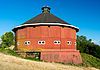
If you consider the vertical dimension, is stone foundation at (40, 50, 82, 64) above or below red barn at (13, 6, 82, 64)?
below

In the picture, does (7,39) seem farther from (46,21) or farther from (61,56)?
(61,56)

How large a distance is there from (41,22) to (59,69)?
56.1 feet

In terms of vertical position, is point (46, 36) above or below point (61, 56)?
above

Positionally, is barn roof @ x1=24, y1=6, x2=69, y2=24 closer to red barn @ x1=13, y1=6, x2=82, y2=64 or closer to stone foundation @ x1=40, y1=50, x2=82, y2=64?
red barn @ x1=13, y1=6, x2=82, y2=64

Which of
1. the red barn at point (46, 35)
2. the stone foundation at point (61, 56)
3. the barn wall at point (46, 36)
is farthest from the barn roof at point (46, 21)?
the stone foundation at point (61, 56)

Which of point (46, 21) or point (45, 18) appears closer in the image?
point (46, 21)

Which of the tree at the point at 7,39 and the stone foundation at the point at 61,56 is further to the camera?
the tree at the point at 7,39

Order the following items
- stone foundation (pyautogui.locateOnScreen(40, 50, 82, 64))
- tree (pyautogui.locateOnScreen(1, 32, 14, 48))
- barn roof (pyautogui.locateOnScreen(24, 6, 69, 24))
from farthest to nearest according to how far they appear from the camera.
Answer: tree (pyautogui.locateOnScreen(1, 32, 14, 48))
barn roof (pyautogui.locateOnScreen(24, 6, 69, 24))
stone foundation (pyautogui.locateOnScreen(40, 50, 82, 64))

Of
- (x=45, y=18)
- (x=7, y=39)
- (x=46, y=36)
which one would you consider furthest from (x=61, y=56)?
(x=7, y=39)

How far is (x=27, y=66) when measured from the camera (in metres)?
32.4

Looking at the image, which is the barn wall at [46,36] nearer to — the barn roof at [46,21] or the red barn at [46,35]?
the red barn at [46,35]

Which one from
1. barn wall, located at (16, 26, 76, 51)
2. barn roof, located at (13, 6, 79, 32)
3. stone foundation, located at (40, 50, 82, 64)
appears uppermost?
barn roof, located at (13, 6, 79, 32)

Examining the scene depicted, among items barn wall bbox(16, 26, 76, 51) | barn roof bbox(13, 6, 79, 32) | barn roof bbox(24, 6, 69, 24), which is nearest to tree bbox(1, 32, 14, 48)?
barn roof bbox(24, 6, 69, 24)

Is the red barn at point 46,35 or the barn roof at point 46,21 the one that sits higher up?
the barn roof at point 46,21
